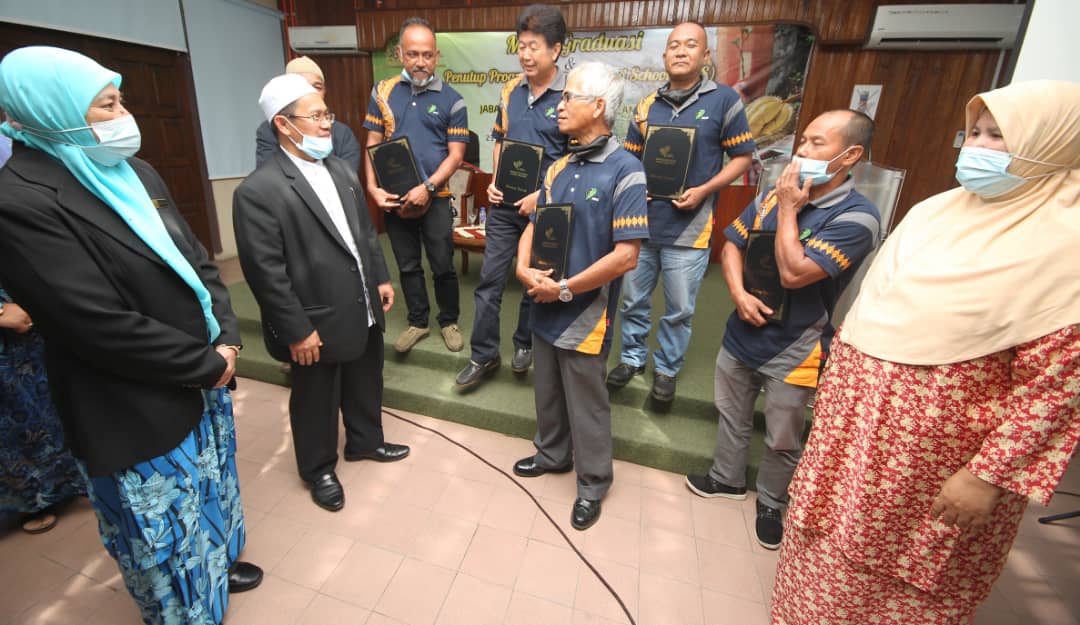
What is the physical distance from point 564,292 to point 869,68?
14.1ft

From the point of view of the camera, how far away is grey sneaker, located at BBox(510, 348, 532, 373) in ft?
8.55

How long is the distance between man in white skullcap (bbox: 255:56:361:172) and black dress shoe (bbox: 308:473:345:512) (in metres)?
1.54

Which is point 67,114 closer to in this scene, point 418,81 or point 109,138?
point 109,138

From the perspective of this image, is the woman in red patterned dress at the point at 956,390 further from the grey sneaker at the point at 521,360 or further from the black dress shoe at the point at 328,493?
the black dress shoe at the point at 328,493

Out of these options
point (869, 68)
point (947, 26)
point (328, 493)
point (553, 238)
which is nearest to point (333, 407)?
point (328, 493)

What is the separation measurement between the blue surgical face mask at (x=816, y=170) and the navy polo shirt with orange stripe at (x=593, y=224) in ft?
1.59

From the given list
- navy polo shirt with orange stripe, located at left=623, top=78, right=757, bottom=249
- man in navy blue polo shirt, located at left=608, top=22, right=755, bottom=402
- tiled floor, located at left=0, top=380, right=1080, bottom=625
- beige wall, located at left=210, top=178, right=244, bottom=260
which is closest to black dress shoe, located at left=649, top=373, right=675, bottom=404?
man in navy blue polo shirt, located at left=608, top=22, right=755, bottom=402

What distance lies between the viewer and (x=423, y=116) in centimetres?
254

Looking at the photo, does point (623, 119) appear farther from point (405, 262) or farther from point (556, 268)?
point (556, 268)

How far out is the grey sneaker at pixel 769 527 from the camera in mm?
1842

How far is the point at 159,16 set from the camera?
4250 millimetres

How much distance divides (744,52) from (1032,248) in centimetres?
420

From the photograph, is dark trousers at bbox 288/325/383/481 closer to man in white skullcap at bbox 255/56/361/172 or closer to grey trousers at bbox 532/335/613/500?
grey trousers at bbox 532/335/613/500

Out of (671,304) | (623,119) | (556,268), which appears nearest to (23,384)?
(556,268)
